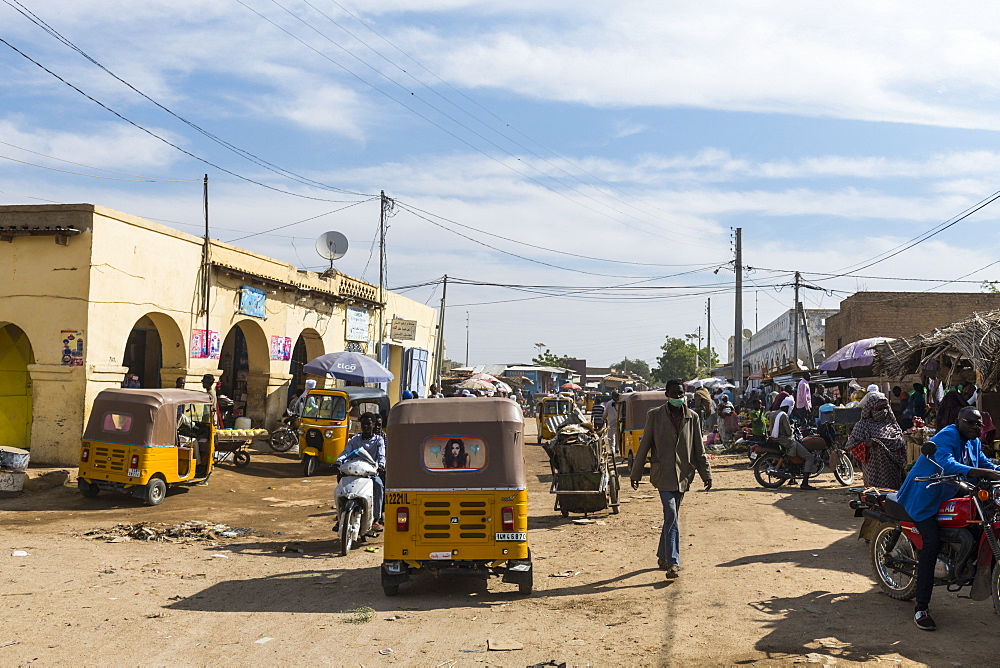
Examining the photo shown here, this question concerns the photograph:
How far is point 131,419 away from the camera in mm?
14164

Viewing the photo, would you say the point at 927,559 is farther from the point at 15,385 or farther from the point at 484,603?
the point at 15,385

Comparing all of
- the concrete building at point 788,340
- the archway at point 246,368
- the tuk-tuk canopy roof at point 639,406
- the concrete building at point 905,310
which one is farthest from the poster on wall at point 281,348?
the concrete building at point 788,340

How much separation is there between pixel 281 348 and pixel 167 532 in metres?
14.5

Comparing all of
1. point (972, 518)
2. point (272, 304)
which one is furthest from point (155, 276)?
point (972, 518)

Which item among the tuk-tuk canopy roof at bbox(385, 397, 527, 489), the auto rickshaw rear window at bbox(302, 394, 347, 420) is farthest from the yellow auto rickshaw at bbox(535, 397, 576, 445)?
the tuk-tuk canopy roof at bbox(385, 397, 527, 489)

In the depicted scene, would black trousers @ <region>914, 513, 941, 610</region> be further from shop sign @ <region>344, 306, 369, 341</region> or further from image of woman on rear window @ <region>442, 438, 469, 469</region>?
shop sign @ <region>344, 306, 369, 341</region>

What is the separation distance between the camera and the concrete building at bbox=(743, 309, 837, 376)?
5122 centimetres

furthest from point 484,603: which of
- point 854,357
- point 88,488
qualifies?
point 854,357

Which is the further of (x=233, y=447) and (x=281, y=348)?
(x=281, y=348)

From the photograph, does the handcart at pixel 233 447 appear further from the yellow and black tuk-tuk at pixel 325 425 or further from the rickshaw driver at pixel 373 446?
the rickshaw driver at pixel 373 446

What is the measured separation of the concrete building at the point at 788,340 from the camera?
51.2 meters

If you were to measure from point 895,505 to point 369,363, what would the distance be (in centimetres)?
1838

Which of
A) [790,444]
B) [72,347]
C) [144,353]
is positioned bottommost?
[790,444]

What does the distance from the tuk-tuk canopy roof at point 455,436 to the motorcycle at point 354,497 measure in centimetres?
259
